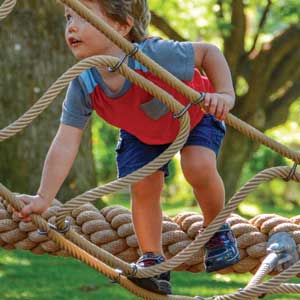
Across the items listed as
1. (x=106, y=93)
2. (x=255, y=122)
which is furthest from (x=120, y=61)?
(x=255, y=122)

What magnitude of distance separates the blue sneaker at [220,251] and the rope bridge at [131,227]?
11 centimetres

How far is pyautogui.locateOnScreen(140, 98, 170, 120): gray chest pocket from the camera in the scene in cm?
281

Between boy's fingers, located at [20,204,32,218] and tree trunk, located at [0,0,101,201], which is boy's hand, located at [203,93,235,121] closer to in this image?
boy's fingers, located at [20,204,32,218]

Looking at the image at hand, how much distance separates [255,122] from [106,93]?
8.82 meters

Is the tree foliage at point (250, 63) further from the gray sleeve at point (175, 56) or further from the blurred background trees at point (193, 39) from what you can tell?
the gray sleeve at point (175, 56)

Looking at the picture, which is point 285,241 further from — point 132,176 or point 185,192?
point 185,192

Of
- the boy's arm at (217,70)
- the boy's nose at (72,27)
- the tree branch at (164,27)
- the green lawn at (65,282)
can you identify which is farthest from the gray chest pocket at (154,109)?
the tree branch at (164,27)

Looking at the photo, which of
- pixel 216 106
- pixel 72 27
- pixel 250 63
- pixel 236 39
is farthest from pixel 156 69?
pixel 250 63

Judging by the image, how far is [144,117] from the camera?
284 cm

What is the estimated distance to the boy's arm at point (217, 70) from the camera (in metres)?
2.68

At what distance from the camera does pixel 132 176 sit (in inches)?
100

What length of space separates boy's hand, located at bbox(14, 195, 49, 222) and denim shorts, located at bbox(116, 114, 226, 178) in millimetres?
433

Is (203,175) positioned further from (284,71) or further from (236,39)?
(284,71)

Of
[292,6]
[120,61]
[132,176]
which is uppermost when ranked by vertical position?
[120,61]
